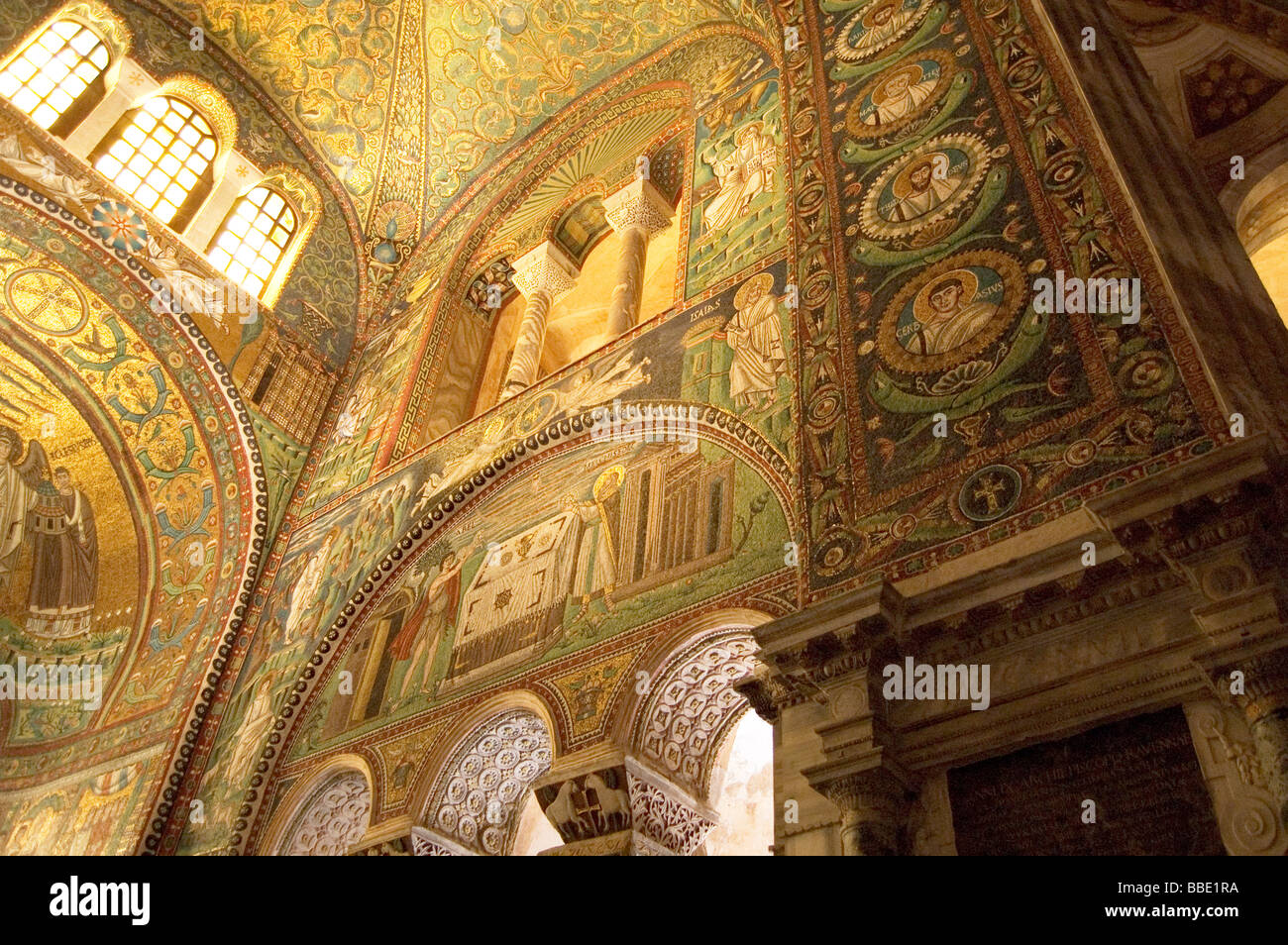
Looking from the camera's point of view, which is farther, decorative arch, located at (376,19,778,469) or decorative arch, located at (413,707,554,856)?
decorative arch, located at (376,19,778,469)

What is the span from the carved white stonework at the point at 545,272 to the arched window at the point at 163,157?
3.51 meters

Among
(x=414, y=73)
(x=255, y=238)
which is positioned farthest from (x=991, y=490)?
(x=414, y=73)

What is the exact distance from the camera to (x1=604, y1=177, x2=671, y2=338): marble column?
32.0ft

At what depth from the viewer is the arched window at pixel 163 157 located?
35.7 feet

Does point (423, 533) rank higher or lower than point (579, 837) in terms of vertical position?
higher

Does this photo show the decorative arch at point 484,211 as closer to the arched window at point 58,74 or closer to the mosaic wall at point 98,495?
the mosaic wall at point 98,495

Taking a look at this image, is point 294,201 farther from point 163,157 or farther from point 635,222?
point 635,222

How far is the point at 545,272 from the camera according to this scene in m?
10.8

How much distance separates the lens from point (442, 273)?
11680 mm

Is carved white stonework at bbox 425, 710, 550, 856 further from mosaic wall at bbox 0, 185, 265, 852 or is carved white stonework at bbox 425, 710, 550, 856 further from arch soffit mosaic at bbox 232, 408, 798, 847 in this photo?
mosaic wall at bbox 0, 185, 265, 852

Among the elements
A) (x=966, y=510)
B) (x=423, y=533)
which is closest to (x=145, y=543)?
(x=423, y=533)

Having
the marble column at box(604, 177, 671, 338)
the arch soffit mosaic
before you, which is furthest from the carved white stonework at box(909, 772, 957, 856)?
the marble column at box(604, 177, 671, 338)
